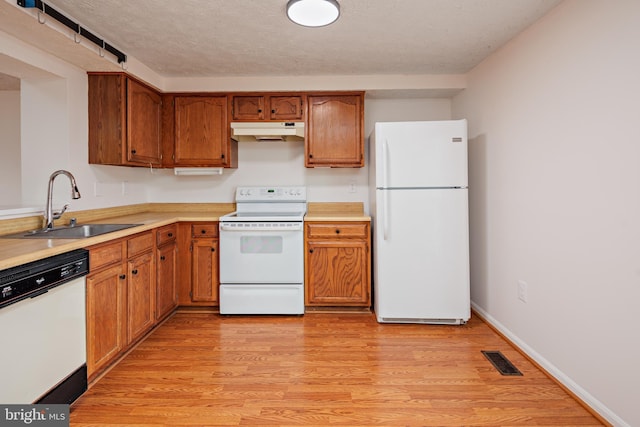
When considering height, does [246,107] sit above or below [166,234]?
above

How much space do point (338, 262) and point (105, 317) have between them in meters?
1.79

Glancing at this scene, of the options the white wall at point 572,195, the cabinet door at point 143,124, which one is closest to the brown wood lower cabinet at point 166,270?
the cabinet door at point 143,124

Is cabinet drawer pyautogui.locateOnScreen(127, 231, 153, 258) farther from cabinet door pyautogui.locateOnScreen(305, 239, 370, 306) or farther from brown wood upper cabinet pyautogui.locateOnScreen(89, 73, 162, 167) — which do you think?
cabinet door pyautogui.locateOnScreen(305, 239, 370, 306)

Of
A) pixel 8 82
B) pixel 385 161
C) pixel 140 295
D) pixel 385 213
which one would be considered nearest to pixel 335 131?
pixel 385 161

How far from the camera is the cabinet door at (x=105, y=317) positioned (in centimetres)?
190

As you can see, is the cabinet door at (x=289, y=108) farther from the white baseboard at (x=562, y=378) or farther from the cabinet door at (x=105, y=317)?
the white baseboard at (x=562, y=378)

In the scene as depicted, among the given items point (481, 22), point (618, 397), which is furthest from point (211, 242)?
point (618, 397)

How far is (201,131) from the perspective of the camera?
3311 mm

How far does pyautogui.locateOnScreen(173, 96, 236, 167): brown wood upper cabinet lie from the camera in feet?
10.8

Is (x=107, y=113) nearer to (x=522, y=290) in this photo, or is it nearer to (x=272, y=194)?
(x=272, y=194)

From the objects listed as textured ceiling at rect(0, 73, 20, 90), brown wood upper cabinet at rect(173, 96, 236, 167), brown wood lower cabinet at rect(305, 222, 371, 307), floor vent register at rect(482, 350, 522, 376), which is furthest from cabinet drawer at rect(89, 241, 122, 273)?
floor vent register at rect(482, 350, 522, 376)

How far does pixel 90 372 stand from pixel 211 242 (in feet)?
4.54

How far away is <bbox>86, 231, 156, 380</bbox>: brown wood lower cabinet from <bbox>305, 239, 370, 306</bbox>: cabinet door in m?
1.31

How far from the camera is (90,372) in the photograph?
75.1 inches
